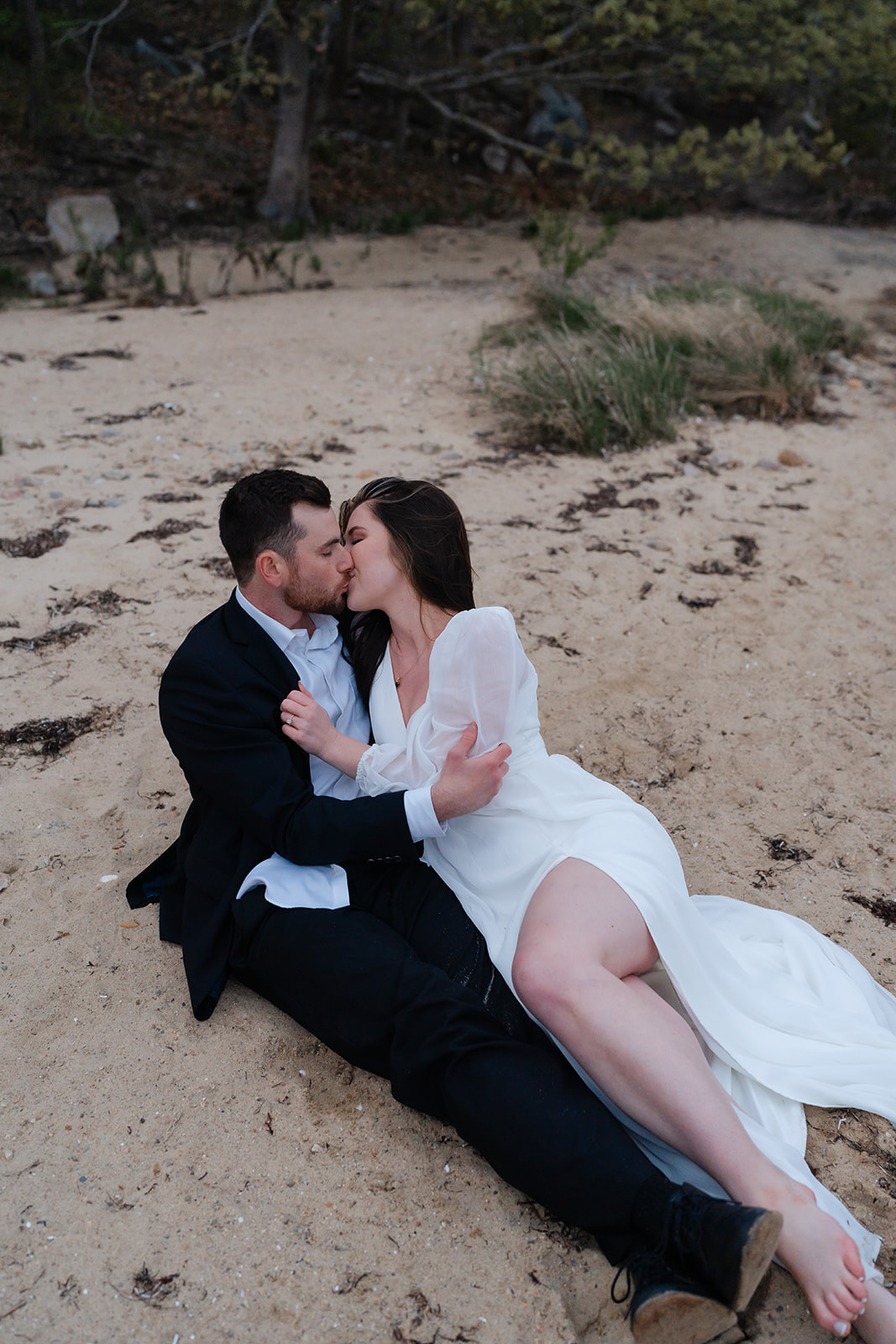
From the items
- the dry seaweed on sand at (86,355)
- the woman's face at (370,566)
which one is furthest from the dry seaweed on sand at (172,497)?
the woman's face at (370,566)

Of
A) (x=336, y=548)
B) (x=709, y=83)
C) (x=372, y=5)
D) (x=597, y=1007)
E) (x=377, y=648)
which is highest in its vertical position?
(x=372, y=5)

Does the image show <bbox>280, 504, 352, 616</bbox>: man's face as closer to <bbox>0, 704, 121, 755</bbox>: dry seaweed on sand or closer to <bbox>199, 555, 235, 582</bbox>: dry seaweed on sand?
<bbox>0, 704, 121, 755</bbox>: dry seaweed on sand

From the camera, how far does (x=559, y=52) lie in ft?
36.0

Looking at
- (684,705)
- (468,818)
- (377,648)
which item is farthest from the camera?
(684,705)

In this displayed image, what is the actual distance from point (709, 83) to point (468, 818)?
34.9ft

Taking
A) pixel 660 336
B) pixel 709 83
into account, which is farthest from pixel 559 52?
pixel 660 336

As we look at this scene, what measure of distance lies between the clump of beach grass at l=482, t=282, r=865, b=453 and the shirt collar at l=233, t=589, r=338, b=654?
359cm

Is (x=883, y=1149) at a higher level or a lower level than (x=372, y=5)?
lower

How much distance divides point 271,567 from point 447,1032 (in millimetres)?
1152

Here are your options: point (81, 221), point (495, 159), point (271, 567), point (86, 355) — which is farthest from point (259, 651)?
point (495, 159)

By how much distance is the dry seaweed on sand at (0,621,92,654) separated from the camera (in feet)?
12.7

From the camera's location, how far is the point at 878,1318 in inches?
70.7

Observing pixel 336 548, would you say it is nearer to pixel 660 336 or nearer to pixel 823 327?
pixel 660 336

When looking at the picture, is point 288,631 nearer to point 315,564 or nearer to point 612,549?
point 315,564
